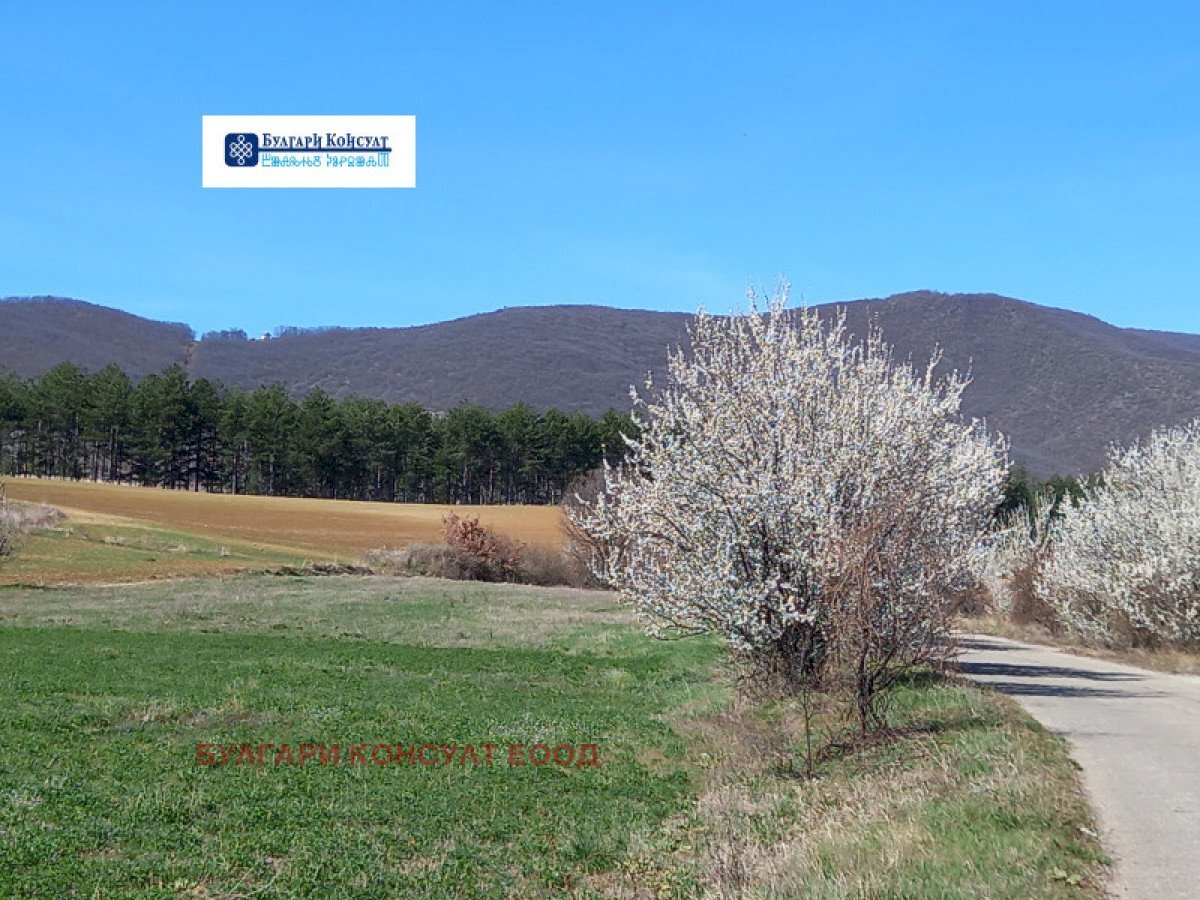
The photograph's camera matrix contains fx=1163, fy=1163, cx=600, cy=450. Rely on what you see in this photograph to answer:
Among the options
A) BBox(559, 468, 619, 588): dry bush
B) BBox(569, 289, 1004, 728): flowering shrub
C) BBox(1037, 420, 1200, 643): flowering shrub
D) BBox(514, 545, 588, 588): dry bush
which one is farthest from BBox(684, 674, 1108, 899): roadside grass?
BBox(514, 545, 588, 588): dry bush

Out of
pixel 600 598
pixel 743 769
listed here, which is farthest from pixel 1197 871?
pixel 600 598

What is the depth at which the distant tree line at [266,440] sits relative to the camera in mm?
107562

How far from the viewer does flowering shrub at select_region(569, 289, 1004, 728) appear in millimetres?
15125

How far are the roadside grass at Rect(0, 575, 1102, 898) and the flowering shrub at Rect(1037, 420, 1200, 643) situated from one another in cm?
1200

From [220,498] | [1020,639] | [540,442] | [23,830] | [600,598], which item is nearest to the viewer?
[23,830]

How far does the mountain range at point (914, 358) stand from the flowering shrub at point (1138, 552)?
103 ft

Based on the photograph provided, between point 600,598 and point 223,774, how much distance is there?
3812 cm

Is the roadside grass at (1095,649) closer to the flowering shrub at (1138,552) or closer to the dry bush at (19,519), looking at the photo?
the flowering shrub at (1138,552)

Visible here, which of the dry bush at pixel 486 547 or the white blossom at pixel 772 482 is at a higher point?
the white blossom at pixel 772 482

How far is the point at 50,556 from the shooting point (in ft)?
163

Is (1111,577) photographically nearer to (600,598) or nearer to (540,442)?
(600,598)

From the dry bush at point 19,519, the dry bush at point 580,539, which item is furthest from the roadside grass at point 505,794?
the dry bush at point 580,539

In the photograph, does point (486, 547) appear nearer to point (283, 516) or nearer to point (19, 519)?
point (19, 519)

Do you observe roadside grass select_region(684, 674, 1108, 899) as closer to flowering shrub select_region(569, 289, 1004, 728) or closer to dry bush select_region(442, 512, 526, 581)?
flowering shrub select_region(569, 289, 1004, 728)
